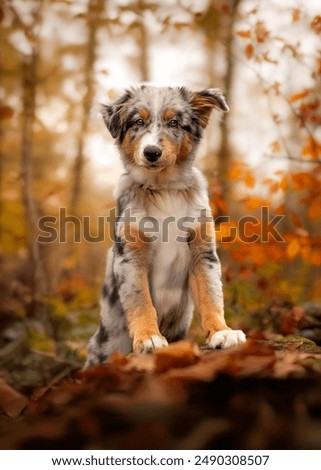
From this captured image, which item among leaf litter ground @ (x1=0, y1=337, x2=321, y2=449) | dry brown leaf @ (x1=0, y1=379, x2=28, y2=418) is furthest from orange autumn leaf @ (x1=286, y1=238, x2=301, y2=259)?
dry brown leaf @ (x1=0, y1=379, x2=28, y2=418)

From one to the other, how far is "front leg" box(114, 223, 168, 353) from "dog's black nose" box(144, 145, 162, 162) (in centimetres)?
55

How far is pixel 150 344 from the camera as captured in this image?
3594mm

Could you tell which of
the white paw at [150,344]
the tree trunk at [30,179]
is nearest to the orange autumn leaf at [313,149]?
the white paw at [150,344]

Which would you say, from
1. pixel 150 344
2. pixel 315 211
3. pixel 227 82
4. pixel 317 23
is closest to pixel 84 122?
pixel 227 82

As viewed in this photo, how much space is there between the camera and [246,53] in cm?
582

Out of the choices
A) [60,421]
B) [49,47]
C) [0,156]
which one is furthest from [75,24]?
[60,421]

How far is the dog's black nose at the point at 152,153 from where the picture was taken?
423cm

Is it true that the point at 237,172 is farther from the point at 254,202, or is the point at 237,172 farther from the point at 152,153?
the point at 152,153

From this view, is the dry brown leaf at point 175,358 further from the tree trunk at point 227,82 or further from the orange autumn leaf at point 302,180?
the tree trunk at point 227,82

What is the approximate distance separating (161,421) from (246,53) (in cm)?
477

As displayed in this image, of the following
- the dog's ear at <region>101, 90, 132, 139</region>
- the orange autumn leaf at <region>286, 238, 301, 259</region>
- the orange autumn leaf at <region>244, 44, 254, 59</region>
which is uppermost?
the orange autumn leaf at <region>244, 44, 254, 59</region>

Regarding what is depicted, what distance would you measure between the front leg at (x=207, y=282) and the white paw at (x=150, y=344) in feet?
1.15

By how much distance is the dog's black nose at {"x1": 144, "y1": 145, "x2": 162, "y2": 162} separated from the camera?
4.23 meters

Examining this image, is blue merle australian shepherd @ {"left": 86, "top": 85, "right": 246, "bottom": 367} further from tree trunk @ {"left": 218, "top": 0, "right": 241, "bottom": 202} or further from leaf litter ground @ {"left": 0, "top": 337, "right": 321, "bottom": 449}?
tree trunk @ {"left": 218, "top": 0, "right": 241, "bottom": 202}
